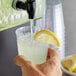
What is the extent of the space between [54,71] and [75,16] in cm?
63

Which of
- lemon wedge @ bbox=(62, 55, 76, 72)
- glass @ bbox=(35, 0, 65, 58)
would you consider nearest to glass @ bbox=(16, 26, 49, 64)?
lemon wedge @ bbox=(62, 55, 76, 72)

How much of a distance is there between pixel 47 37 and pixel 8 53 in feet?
0.45

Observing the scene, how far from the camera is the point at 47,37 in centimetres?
60

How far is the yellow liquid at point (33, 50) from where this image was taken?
536 millimetres

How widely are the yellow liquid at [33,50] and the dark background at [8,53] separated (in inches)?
3.6

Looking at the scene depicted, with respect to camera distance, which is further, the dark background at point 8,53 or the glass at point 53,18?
the glass at point 53,18

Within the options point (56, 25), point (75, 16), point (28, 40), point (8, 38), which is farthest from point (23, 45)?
point (75, 16)

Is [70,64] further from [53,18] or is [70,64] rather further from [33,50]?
[53,18]

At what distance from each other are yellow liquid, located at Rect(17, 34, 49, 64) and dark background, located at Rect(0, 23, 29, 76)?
0.09m

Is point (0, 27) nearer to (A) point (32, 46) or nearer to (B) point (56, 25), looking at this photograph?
(A) point (32, 46)

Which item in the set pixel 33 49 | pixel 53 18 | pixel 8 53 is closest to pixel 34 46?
pixel 33 49

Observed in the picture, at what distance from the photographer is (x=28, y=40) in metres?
0.55

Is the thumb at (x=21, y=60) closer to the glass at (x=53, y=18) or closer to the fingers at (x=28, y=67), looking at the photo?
the fingers at (x=28, y=67)

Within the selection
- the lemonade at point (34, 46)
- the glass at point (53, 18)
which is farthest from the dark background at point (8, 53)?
the glass at point (53, 18)
